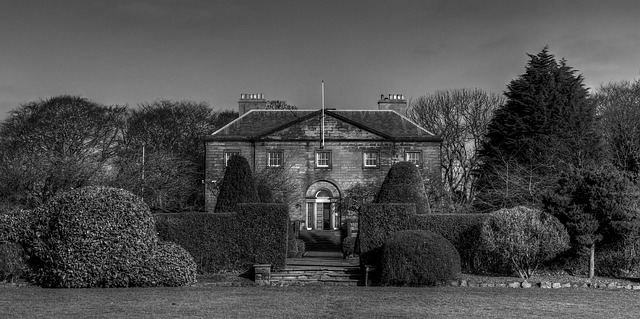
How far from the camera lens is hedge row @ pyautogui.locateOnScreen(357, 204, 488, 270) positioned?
21125 millimetres

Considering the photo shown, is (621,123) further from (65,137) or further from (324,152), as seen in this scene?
(65,137)

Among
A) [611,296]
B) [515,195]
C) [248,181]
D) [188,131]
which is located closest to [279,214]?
[248,181]

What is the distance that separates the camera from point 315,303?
1379 cm

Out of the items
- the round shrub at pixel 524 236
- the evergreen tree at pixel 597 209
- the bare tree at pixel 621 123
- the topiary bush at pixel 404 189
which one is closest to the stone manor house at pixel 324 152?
the bare tree at pixel 621 123

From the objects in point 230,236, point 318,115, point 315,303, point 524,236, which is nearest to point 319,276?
point 230,236

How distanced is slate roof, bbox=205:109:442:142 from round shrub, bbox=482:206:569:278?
86.4ft

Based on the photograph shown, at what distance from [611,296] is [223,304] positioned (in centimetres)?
892

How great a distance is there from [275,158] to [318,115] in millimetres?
4089

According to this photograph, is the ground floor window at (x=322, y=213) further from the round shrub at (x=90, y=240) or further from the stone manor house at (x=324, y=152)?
the round shrub at (x=90, y=240)

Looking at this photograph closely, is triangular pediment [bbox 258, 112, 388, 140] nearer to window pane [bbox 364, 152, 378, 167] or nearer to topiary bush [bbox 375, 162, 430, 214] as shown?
window pane [bbox 364, 152, 378, 167]

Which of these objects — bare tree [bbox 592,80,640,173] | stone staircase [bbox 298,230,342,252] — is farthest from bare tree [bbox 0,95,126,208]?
bare tree [bbox 592,80,640,173]

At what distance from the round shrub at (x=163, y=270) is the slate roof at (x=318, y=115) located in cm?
2846

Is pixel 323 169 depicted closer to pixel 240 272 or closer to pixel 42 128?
pixel 42 128

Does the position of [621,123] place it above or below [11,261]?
above
